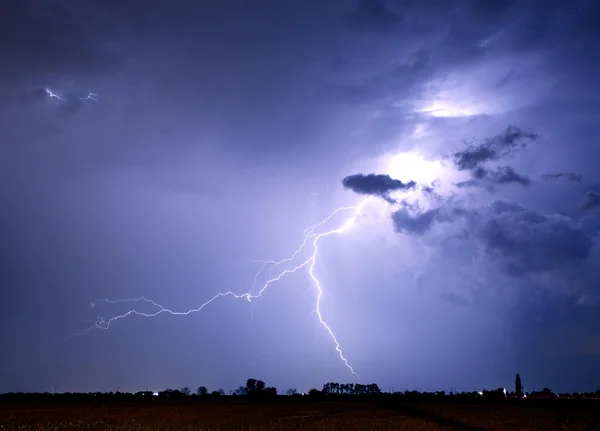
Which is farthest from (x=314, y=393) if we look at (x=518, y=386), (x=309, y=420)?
(x=309, y=420)

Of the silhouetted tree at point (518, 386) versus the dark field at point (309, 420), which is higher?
the silhouetted tree at point (518, 386)

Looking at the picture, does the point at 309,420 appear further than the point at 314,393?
No

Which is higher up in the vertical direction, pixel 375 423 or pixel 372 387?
pixel 372 387

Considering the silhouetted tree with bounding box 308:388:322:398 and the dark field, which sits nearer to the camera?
the dark field

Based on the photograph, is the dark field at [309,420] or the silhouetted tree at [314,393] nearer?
the dark field at [309,420]

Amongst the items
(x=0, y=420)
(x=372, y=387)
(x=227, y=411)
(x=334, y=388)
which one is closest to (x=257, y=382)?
(x=334, y=388)

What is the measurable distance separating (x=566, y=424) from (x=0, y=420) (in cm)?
3937

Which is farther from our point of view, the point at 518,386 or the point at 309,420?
the point at 518,386

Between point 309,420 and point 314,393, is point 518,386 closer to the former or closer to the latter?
point 314,393

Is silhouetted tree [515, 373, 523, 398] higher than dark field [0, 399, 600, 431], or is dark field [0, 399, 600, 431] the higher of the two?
silhouetted tree [515, 373, 523, 398]

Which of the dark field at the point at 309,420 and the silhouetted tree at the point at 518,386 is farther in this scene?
the silhouetted tree at the point at 518,386

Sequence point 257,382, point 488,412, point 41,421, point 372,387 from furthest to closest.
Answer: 1. point 372,387
2. point 257,382
3. point 488,412
4. point 41,421

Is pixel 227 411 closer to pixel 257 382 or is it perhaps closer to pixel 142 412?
pixel 142 412

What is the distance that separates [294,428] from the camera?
35125 millimetres
